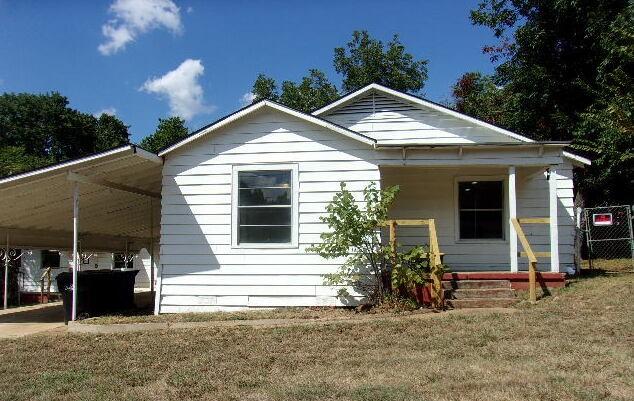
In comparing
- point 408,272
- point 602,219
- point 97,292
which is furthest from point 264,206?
point 602,219

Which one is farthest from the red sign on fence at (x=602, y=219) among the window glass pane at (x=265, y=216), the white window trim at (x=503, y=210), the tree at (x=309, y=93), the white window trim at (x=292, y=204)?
the tree at (x=309, y=93)

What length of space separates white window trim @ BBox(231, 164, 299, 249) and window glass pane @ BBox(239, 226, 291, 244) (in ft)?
0.30

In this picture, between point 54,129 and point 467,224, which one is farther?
point 54,129

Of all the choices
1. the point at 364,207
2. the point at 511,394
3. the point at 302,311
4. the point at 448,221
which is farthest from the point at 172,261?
the point at 511,394

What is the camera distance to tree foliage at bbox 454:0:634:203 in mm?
18411

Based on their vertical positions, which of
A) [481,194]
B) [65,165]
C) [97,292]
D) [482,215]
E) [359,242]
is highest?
[65,165]

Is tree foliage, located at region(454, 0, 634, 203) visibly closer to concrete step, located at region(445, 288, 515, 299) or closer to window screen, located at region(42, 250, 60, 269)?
concrete step, located at region(445, 288, 515, 299)

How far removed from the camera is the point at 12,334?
985cm

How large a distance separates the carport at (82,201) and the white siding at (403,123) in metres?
5.15

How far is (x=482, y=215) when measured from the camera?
13453mm

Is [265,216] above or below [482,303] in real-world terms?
above

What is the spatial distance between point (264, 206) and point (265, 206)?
0.06 ft

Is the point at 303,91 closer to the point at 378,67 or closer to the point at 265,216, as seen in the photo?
the point at 378,67

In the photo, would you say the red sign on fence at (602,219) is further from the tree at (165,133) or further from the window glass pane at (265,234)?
the tree at (165,133)
